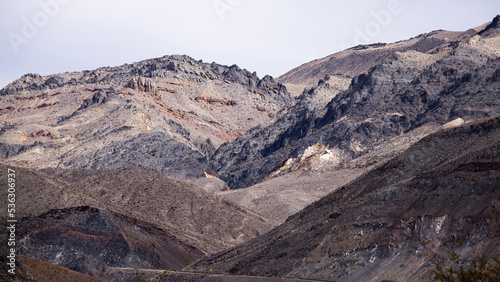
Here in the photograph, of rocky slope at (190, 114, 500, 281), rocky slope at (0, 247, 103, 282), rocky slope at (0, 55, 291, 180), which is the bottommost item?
rocky slope at (190, 114, 500, 281)

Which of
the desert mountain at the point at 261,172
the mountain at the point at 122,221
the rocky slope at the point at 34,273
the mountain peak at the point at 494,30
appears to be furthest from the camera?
the mountain peak at the point at 494,30

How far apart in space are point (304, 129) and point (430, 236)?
325ft

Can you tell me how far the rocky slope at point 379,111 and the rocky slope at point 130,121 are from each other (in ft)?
33.6

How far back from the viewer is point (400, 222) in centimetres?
4734

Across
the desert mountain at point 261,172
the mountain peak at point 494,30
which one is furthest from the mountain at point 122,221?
the mountain peak at point 494,30

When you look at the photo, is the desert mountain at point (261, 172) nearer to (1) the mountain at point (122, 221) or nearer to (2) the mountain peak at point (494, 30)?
(1) the mountain at point (122, 221)

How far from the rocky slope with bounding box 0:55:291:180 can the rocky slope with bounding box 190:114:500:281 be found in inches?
2767

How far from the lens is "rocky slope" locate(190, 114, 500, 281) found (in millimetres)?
42469

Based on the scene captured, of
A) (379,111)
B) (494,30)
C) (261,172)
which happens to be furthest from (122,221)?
(494,30)

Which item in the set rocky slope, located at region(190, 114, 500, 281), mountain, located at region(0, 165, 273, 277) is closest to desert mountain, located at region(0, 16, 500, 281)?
rocky slope, located at region(190, 114, 500, 281)

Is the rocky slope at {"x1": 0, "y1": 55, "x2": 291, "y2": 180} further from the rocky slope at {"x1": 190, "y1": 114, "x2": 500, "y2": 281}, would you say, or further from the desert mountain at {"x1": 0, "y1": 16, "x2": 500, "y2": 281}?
the rocky slope at {"x1": 190, "y1": 114, "x2": 500, "y2": 281}

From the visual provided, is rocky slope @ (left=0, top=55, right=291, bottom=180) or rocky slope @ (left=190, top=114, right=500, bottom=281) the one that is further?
rocky slope @ (left=0, top=55, right=291, bottom=180)

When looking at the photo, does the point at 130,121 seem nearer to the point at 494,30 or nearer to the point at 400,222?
the point at 494,30

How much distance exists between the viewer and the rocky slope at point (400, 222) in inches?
1672
